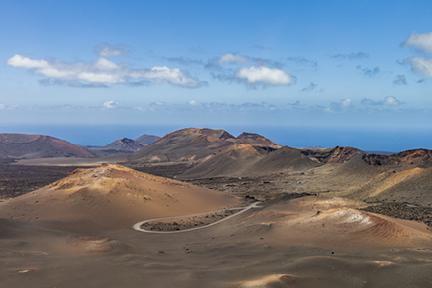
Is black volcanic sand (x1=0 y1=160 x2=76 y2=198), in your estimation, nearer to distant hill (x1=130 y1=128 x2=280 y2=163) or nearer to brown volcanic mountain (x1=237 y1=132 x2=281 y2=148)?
distant hill (x1=130 y1=128 x2=280 y2=163)

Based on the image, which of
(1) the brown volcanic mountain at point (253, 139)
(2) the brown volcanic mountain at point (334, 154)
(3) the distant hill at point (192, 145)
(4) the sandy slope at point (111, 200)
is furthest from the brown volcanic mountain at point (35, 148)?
(4) the sandy slope at point (111, 200)

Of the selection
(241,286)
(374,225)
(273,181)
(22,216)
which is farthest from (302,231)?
(273,181)

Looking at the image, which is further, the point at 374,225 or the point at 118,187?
the point at 118,187

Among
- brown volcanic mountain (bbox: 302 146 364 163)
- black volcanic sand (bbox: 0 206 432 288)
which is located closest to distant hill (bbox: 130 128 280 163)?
brown volcanic mountain (bbox: 302 146 364 163)

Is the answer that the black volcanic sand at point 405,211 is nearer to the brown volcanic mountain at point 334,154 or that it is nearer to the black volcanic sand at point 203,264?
the black volcanic sand at point 203,264

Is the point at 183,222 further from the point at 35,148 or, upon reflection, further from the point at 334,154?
the point at 35,148

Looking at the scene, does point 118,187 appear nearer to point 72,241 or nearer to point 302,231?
point 72,241
